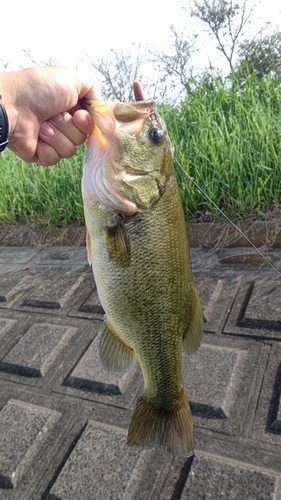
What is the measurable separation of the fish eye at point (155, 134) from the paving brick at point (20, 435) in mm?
1555

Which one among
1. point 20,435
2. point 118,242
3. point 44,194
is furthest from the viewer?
point 44,194

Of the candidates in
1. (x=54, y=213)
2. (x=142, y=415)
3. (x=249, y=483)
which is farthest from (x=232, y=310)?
(x=54, y=213)

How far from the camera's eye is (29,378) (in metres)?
2.50

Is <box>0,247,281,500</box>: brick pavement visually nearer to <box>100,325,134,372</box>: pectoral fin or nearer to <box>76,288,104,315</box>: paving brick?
<box>76,288,104,315</box>: paving brick

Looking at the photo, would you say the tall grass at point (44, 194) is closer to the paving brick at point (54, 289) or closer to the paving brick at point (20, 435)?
the paving brick at point (54, 289)

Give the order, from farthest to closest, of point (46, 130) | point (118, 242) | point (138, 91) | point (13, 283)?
point (13, 283) → point (46, 130) → point (138, 91) → point (118, 242)

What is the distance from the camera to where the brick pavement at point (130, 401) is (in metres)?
1.72

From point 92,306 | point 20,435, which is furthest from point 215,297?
point 20,435

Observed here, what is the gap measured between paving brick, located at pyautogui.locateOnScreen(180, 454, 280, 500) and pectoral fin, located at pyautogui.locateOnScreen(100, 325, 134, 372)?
62 centimetres

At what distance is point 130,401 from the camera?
7.02ft

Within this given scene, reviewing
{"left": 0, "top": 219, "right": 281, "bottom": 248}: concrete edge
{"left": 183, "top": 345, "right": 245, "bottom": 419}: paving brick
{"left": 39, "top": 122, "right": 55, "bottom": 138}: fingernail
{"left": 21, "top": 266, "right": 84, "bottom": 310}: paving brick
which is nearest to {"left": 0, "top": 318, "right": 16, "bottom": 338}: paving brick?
{"left": 21, "top": 266, "right": 84, "bottom": 310}: paving brick

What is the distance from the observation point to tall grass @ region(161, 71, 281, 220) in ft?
10.3

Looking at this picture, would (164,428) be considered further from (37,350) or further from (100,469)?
(37,350)

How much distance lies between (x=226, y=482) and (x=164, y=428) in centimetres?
47
